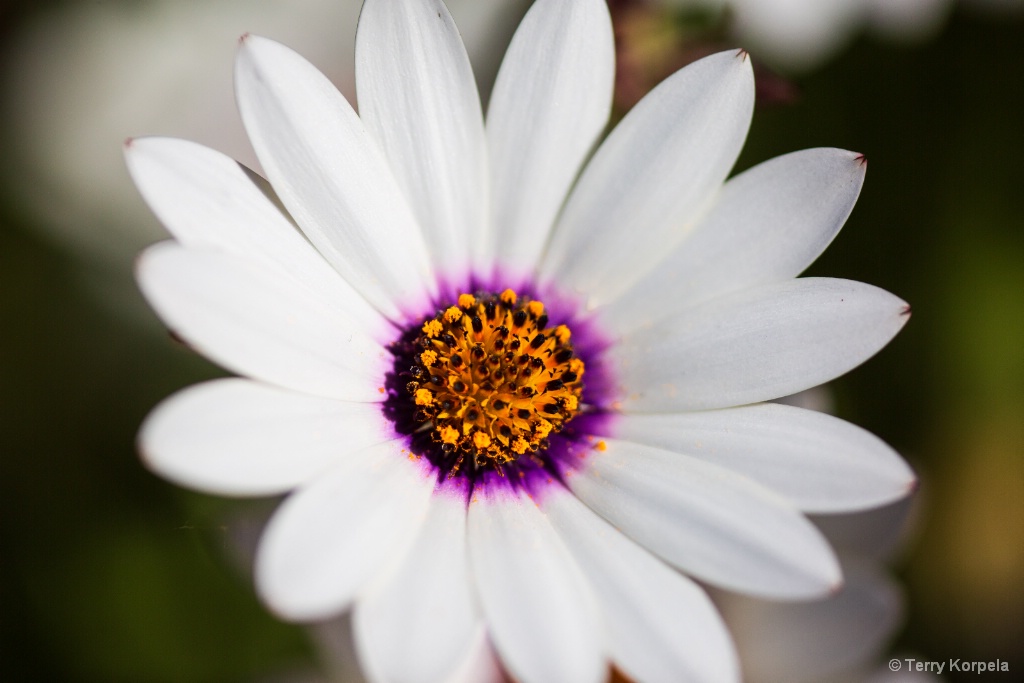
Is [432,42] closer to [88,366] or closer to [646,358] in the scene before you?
[646,358]

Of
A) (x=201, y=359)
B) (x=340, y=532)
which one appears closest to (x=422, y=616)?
(x=340, y=532)

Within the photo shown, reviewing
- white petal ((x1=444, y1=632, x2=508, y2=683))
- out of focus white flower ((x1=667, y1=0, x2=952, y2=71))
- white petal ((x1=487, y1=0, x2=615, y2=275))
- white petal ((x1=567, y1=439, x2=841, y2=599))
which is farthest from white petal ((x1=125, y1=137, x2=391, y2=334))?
out of focus white flower ((x1=667, y1=0, x2=952, y2=71))

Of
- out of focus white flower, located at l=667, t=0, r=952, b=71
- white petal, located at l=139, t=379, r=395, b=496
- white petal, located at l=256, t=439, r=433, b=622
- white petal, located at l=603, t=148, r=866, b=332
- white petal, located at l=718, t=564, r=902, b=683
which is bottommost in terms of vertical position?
white petal, located at l=718, t=564, r=902, b=683

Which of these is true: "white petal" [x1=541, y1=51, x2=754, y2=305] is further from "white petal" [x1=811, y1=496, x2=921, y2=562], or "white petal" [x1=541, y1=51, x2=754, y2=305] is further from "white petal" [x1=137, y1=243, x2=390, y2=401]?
"white petal" [x1=811, y1=496, x2=921, y2=562]

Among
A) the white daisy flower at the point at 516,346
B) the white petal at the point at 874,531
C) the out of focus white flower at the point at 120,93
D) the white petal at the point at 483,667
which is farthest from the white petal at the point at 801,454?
the out of focus white flower at the point at 120,93

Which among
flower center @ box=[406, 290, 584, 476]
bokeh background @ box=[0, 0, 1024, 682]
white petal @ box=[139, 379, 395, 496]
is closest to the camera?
white petal @ box=[139, 379, 395, 496]

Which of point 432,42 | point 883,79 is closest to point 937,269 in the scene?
point 883,79
